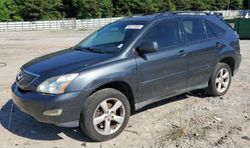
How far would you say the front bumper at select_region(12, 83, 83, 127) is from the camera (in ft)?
14.1

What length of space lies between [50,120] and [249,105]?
3.74 metres

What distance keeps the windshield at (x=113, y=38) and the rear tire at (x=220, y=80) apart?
77.0 inches

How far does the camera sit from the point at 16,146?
15.1 ft

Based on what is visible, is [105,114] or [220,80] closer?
[105,114]

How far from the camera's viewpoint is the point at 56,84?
14.4ft

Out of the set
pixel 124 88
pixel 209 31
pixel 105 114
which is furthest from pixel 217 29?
pixel 105 114

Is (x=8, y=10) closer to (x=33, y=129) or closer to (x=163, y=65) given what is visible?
(x=33, y=129)

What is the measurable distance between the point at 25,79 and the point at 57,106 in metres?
0.79

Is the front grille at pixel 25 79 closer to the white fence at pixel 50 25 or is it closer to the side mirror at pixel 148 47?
the side mirror at pixel 148 47

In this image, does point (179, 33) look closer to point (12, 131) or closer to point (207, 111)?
point (207, 111)

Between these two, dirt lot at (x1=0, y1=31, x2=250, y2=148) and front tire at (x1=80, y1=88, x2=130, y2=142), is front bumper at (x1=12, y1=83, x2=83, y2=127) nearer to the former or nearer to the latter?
front tire at (x1=80, y1=88, x2=130, y2=142)

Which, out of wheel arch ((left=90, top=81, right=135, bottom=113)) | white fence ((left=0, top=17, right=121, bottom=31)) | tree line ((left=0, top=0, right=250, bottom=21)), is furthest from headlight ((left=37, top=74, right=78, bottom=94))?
tree line ((left=0, top=0, right=250, bottom=21))

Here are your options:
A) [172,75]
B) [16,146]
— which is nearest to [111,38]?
[172,75]

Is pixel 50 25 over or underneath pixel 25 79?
underneath
